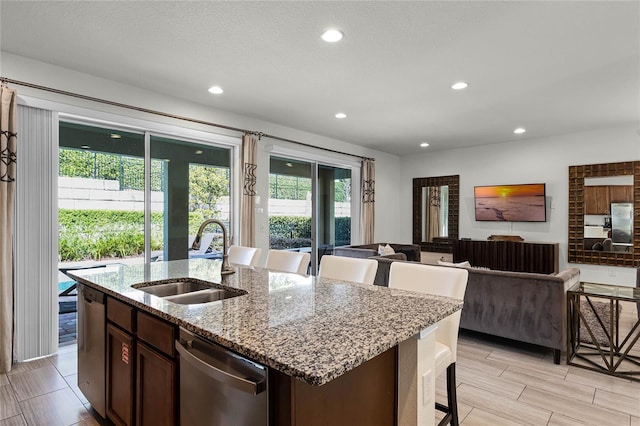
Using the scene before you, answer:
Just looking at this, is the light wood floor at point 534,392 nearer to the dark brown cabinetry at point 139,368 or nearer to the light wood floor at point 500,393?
the light wood floor at point 500,393

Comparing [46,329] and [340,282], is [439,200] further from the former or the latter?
[46,329]

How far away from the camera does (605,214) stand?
19.0ft

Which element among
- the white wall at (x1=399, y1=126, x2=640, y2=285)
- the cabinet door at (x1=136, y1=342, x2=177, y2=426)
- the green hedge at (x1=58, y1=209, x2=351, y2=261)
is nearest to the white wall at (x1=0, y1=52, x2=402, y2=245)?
the green hedge at (x1=58, y1=209, x2=351, y2=261)

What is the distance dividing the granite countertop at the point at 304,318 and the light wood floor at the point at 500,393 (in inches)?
38.6

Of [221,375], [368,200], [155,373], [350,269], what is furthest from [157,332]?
[368,200]

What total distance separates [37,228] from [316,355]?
348 centimetres

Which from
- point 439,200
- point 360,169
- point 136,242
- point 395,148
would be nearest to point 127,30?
point 136,242

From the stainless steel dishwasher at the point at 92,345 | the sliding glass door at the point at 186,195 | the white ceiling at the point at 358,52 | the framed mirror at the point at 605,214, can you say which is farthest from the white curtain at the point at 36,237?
the framed mirror at the point at 605,214

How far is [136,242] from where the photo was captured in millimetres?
4105

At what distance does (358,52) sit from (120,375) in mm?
2886

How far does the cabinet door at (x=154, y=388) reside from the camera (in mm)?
1482

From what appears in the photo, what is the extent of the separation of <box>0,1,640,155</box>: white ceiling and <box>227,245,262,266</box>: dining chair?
1.74 metres

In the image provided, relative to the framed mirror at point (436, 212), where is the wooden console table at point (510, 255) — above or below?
below

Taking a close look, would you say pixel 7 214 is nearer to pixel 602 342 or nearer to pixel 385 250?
pixel 385 250
